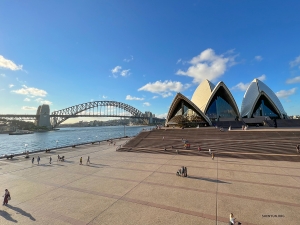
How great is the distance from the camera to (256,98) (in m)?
39.7

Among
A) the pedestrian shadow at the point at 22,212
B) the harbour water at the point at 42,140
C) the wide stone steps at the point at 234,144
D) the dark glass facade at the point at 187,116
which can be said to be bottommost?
the harbour water at the point at 42,140

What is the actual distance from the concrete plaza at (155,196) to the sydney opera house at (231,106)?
1116 inches

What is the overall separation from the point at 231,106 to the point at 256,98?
580 cm

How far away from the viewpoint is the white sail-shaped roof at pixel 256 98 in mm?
39906

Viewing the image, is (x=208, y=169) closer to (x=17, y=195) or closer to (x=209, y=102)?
(x=17, y=195)

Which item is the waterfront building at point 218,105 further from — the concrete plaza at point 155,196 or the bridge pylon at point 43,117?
the bridge pylon at point 43,117

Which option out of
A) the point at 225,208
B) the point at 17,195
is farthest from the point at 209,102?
the point at 17,195

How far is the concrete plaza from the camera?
19.6 feet

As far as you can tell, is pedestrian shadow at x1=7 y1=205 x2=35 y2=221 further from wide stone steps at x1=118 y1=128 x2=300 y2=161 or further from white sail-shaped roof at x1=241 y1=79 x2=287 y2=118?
white sail-shaped roof at x1=241 y1=79 x2=287 y2=118

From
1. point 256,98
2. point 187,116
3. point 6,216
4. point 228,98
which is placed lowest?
point 6,216

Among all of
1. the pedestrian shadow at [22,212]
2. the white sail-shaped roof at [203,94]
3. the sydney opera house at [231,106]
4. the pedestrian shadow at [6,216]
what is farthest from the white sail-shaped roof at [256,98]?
the pedestrian shadow at [6,216]

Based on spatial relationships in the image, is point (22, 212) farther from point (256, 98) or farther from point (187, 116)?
point (256, 98)

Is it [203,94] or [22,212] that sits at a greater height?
[203,94]

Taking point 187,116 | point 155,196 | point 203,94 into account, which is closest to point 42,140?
point 187,116
